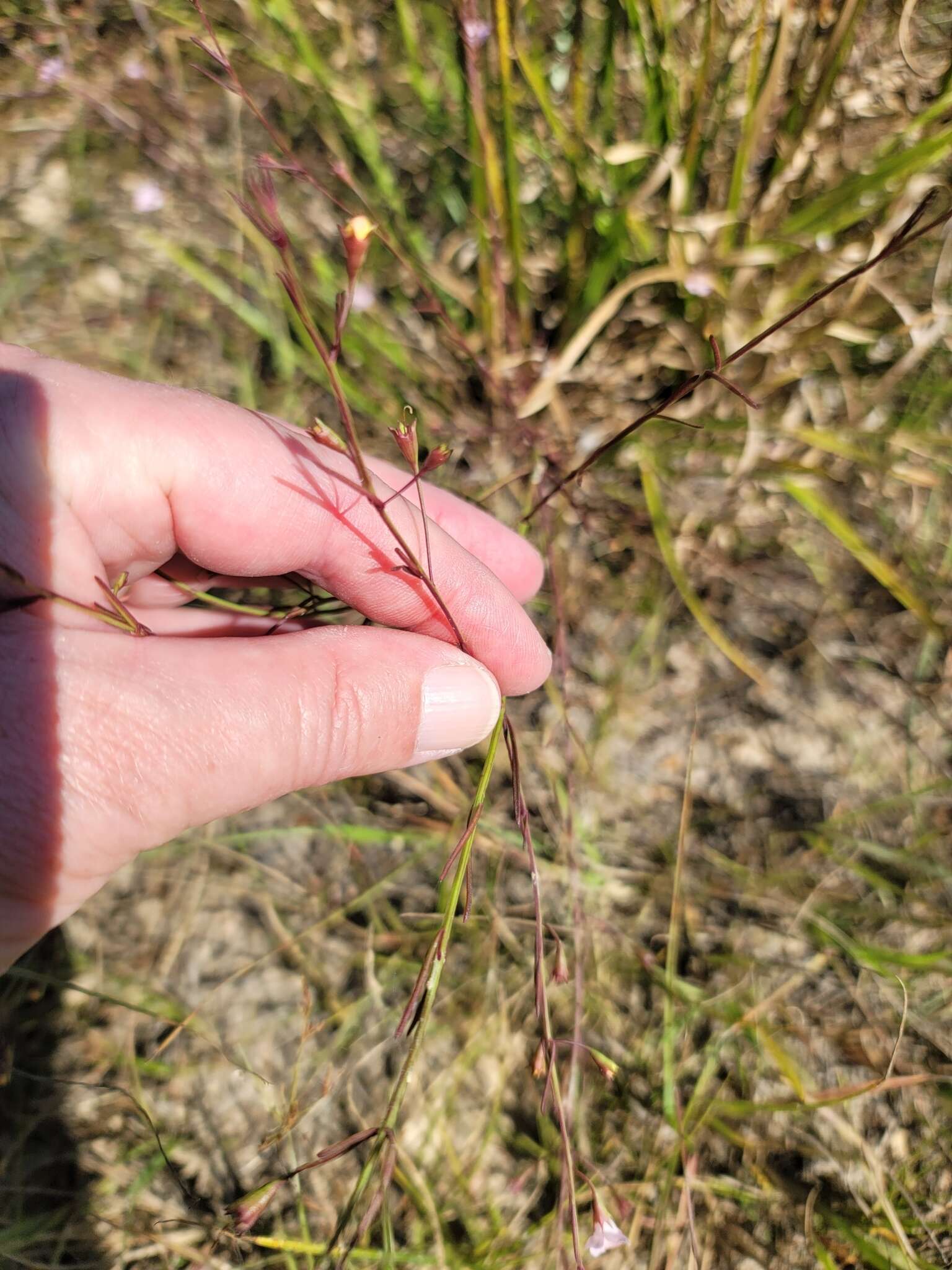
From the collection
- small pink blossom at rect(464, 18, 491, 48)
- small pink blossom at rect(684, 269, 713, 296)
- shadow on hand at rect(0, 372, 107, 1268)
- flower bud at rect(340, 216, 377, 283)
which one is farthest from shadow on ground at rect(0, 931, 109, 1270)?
small pink blossom at rect(684, 269, 713, 296)

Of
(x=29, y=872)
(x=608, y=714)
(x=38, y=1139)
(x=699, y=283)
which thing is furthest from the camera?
(x=608, y=714)

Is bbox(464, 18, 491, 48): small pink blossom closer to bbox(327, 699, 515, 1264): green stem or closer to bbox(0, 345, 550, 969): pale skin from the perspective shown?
bbox(0, 345, 550, 969): pale skin

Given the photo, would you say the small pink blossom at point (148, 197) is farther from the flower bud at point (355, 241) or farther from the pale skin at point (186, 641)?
the flower bud at point (355, 241)

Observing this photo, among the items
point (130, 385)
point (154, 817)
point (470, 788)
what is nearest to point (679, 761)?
point (470, 788)

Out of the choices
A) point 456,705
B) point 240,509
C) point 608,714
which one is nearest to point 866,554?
point 608,714

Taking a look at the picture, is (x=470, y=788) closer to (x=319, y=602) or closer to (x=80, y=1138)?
(x=319, y=602)

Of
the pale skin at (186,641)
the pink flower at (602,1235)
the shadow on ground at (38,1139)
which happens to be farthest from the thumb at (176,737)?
the pink flower at (602,1235)

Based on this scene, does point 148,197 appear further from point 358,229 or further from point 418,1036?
point 418,1036
